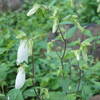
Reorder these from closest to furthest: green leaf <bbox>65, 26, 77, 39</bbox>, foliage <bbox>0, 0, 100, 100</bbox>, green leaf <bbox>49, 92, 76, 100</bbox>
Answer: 1. foliage <bbox>0, 0, 100, 100</bbox>
2. green leaf <bbox>49, 92, 76, 100</bbox>
3. green leaf <bbox>65, 26, 77, 39</bbox>

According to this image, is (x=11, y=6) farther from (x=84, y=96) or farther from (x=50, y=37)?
(x=84, y=96)

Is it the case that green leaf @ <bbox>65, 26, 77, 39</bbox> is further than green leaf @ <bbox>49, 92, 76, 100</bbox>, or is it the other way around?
green leaf @ <bbox>65, 26, 77, 39</bbox>

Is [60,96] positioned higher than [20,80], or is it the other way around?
[20,80]

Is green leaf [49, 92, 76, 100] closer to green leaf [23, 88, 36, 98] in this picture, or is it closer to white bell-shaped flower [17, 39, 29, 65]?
green leaf [23, 88, 36, 98]

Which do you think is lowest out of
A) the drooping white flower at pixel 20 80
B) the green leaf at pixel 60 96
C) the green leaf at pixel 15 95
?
the green leaf at pixel 60 96

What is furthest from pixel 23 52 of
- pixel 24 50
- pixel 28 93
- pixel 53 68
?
pixel 53 68

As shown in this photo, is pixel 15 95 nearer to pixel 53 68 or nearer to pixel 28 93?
pixel 28 93

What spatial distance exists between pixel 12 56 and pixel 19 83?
152 centimetres

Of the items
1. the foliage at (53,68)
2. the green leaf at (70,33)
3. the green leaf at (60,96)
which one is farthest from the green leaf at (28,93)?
the green leaf at (70,33)

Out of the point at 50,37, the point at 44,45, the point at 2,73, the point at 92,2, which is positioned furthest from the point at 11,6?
the point at 2,73

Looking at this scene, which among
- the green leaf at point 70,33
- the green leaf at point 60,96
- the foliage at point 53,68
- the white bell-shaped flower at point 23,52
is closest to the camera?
the white bell-shaped flower at point 23,52

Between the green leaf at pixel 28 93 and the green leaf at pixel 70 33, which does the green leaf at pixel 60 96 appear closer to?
the green leaf at pixel 28 93

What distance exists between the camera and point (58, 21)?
212 centimetres

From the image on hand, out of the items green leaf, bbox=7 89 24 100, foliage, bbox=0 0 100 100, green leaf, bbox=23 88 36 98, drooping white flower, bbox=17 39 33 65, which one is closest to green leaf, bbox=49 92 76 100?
foliage, bbox=0 0 100 100
